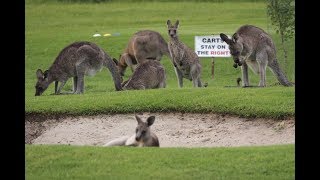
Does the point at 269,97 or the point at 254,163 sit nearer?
the point at 254,163

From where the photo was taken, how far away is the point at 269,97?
63.9 ft

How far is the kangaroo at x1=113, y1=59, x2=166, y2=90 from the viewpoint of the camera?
23.8m

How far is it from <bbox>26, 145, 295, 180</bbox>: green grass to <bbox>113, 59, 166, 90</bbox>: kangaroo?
334 inches

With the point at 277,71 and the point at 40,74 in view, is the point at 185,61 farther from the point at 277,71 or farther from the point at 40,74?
the point at 40,74

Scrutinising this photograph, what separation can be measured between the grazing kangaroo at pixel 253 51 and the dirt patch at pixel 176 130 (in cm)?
315

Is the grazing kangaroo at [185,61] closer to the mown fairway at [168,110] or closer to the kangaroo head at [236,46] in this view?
the mown fairway at [168,110]

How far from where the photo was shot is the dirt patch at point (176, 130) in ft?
59.0

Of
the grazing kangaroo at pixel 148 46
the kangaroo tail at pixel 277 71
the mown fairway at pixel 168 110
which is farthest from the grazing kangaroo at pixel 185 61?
the kangaroo tail at pixel 277 71

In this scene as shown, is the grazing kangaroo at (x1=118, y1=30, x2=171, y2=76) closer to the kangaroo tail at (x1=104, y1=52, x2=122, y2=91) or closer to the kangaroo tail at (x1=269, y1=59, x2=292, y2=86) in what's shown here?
the kangaroo tail at (x1=104, y1=52, x2=122, y2=91)

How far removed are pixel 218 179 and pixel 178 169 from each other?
0.83 m
